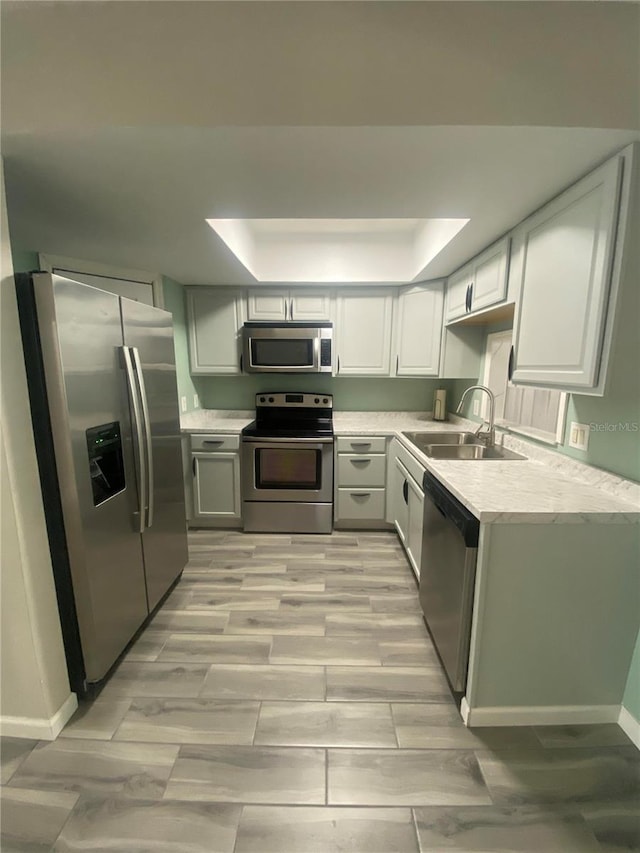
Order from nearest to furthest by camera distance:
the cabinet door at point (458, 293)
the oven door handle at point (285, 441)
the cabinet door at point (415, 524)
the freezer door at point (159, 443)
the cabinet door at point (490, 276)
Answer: the freezer door at point (159, 443) < the cabinet door at point (490, 276) < the cabinet door at point (415, 524) < the cabinet door at point (458, 293) < the oven door handle at point (285, 441)

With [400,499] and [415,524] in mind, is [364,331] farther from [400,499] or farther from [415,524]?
[415,524]

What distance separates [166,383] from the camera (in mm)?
1903

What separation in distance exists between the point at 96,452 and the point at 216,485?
59.0 inches

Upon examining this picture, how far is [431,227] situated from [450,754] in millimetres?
2974

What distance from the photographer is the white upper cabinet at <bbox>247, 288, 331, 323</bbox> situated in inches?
115

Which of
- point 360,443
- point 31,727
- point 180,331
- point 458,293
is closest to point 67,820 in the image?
point 31,727

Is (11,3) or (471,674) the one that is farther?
(471,674)

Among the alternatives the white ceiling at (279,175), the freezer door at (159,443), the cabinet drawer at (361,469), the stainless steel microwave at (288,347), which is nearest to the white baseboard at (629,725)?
the cabinet drawer at (361,469)

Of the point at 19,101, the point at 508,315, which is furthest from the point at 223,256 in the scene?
the point at 508,315

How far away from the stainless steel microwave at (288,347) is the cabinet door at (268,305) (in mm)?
108

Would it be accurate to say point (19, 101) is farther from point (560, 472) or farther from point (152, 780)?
point (560, 472)

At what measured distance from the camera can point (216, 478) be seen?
2795 mm

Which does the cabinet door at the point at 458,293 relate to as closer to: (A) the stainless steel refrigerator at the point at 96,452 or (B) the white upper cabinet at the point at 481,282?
(B) the white upper cabinet at the point at 481,282

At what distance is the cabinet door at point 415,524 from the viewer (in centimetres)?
199
